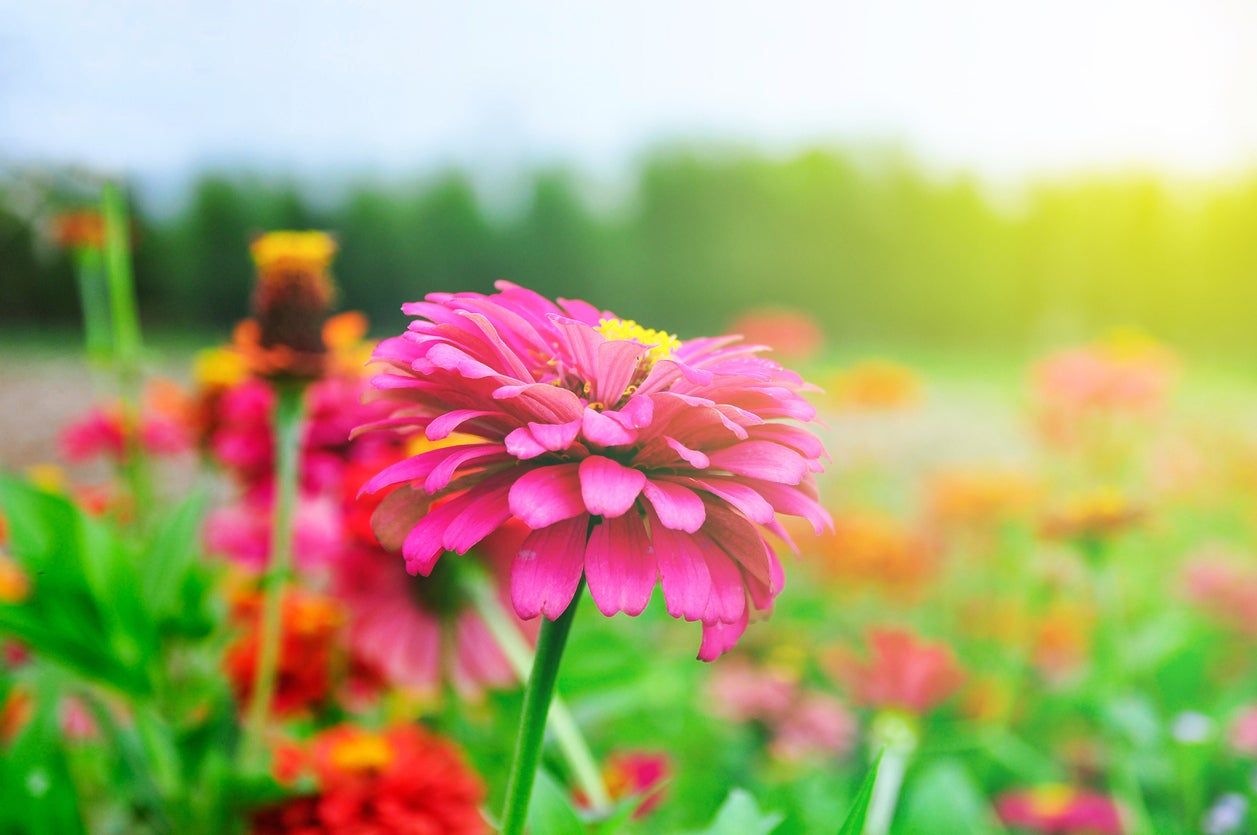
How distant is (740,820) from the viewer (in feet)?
1.24

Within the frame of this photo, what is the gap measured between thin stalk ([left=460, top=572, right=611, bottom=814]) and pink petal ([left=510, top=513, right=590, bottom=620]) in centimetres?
12

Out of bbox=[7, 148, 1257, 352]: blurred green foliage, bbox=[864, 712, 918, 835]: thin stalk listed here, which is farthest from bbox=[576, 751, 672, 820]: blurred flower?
bbox=[7, 148, 1257, 352]: blurred green foliage

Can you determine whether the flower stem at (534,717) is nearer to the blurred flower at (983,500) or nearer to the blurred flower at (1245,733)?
the blurred flower at (1245,733)

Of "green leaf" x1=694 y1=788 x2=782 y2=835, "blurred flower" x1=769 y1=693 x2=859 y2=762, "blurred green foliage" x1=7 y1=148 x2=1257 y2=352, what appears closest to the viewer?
"green leaf" x1=694 y1=788 x2=782 y2=835

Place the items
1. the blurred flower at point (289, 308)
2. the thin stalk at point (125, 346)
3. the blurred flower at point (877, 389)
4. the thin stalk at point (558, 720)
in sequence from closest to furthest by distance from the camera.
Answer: the thin stalk at point (558, 720) < the blurred flower at point (289, 308) < the thin stalk at point (125, 346) < the blurred flower at point (877, 389)

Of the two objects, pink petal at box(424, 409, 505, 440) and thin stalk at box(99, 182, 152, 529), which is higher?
pink petal at box(424, 409, 505, 440)

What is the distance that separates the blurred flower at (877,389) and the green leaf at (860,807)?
1.51 m

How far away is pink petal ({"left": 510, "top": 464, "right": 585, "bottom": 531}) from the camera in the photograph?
0.89 feet

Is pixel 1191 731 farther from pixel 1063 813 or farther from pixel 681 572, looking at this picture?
pixel 681 572

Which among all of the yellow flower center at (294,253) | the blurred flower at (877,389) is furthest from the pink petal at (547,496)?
the blurred flower at (877,389)

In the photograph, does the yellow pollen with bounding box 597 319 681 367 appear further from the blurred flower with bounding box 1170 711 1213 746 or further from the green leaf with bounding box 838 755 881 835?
the blurred flower with bounding box 1170 711 1213 746

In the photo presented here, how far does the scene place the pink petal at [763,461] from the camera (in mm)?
294

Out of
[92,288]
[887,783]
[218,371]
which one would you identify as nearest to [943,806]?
[887,783]

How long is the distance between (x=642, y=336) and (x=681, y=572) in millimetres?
123
